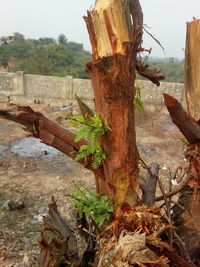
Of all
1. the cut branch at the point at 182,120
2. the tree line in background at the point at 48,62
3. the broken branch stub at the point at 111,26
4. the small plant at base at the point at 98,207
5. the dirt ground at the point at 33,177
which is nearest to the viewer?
the cut branch at the point at 182,120

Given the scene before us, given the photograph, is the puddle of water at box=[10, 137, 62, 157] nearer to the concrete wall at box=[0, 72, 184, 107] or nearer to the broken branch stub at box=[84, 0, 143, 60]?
the concrete wall at box=[0, 72, 184, 107]

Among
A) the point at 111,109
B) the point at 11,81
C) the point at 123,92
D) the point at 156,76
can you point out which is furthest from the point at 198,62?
the point at 11,81

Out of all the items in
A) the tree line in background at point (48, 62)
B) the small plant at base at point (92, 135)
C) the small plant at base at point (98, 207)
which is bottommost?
the small plant at base at point (98, 207)

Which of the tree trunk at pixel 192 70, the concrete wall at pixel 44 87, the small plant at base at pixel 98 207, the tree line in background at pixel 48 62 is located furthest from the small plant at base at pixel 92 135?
the tree line in background at pixel 48 62

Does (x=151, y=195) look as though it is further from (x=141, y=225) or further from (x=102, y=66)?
(x=102, y=66)

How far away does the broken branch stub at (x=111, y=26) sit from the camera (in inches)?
55.6

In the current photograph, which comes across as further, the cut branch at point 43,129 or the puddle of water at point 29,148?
the puddle of water at point 29,148

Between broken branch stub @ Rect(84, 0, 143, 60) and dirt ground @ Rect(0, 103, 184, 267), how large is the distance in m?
0.97

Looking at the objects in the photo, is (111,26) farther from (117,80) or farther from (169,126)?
(169,126)

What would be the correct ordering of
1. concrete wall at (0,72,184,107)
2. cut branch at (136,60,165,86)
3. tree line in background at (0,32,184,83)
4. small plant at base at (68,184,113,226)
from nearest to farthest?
small plant at base at (68,184,113,226), cut branch at (136,60,165,86), concrete wall at (0,72,184,107), tree line in background at (0,32,184,83)

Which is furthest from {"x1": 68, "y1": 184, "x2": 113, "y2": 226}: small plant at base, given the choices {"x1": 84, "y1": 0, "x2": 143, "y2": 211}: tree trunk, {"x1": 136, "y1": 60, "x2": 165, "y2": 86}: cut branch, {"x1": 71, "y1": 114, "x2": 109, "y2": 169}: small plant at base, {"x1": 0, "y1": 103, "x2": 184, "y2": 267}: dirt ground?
{"x1": 0, "y1": 103, "x2": 184, "y2": 267}: dirt ground

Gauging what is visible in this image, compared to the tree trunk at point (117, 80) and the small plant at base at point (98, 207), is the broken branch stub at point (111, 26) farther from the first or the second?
the small plant at base at point (98, 207)

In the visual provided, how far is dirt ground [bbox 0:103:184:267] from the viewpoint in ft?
12.5

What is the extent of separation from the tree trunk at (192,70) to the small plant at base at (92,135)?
0.53 m
